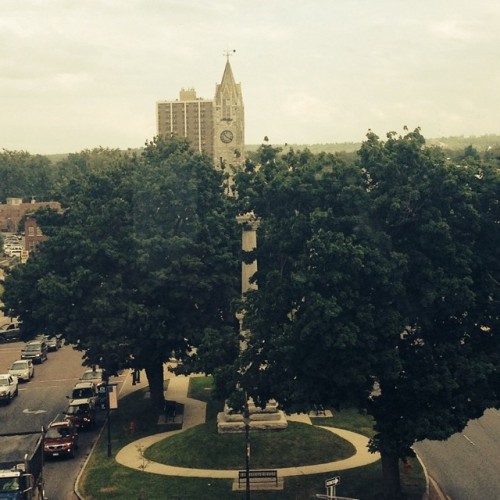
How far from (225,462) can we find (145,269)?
38.9 ft

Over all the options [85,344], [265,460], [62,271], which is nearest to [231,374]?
[265,460]

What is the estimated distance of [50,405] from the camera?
53.9m

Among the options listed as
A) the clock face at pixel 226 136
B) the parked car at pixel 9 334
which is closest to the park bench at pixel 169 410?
the parked car at pixel 9 334

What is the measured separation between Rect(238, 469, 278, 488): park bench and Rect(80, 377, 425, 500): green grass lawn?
604 millimetres

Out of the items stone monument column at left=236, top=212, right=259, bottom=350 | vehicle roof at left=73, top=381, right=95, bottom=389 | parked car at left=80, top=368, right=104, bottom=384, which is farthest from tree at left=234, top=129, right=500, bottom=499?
parked car at left=80, top=368, right=104, bottom=384

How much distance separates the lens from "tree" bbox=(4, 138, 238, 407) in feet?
148

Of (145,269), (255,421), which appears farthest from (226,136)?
(255,421)

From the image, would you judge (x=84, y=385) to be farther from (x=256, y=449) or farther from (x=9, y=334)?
(x=9, y=334)

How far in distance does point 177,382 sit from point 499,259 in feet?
108

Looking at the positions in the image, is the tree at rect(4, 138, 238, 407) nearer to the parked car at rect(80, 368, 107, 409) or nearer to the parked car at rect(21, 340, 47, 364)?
the parked car at rect(80, 368, 107, 409)

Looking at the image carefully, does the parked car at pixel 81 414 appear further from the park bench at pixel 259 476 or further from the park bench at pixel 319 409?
the park bench at pixel 259 476

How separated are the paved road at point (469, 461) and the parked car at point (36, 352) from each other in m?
37.8

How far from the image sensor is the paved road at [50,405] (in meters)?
38.2

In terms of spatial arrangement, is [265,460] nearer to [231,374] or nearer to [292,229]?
[231,374]
